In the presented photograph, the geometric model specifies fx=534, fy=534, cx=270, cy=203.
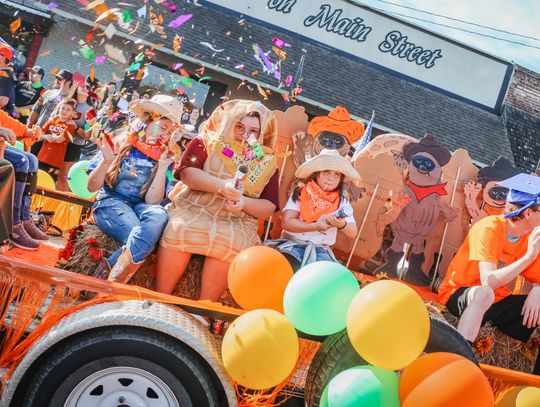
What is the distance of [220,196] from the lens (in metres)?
3.17

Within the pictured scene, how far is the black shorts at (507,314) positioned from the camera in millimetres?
3252

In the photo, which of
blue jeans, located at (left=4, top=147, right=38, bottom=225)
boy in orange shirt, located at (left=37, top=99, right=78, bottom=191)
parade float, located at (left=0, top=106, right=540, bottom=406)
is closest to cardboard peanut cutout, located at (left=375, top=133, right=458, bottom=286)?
parade float, located at (left=0, top=106, right=540, bottom=406)

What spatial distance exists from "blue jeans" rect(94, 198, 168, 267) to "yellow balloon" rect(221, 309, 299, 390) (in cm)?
95

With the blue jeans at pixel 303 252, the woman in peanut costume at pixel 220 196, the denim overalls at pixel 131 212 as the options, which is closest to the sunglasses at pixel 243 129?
the woman in peanut costume at pixel 220 196

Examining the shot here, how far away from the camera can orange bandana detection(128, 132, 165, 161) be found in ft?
11.3

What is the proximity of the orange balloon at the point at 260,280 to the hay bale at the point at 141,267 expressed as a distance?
2.13 feet

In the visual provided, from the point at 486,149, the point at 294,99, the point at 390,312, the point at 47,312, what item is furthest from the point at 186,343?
the point at 486,149

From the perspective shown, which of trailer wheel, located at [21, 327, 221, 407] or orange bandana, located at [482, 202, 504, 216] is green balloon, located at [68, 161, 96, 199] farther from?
orange bandana, located at [482, 202, 504, 216]

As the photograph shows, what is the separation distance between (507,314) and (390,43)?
1143cm

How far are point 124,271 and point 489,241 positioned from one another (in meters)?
2.18

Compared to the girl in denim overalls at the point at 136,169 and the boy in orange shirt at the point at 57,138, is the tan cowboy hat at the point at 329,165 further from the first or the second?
the boy in orange shirt at the point at 57,138

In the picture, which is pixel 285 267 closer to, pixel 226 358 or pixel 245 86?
pixel 226 358

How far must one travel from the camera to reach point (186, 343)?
81.7 inches

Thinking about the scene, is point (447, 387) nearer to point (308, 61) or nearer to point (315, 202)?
point (315, 202)
